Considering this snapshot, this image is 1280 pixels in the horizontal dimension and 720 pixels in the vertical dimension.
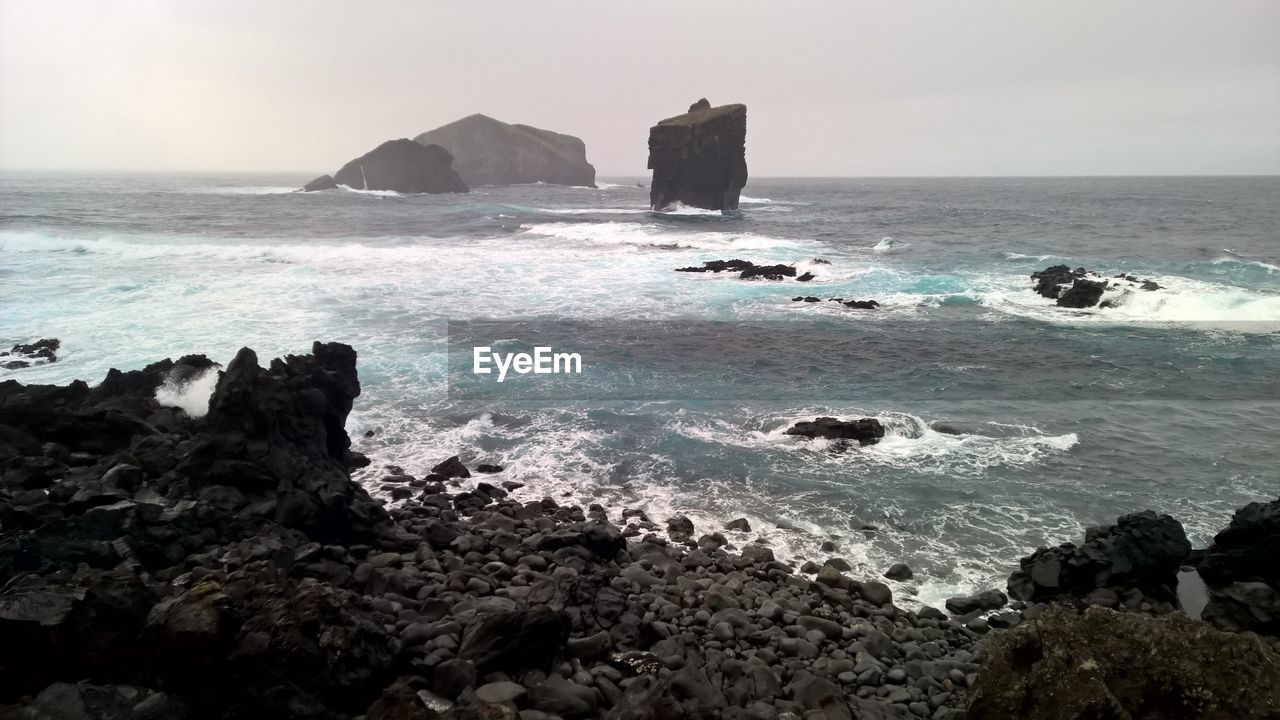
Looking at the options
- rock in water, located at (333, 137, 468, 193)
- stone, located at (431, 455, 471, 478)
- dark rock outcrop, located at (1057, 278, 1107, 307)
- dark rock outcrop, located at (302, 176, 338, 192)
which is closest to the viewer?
stone, located at (431, 455, 471, 478)

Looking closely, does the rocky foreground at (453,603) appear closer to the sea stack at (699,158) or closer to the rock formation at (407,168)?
the sea stack at (699,158)

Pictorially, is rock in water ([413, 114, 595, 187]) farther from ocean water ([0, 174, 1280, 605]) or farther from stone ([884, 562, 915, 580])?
stone ([884, 562, 915, 580])

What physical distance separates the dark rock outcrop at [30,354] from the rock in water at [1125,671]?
20.2 m

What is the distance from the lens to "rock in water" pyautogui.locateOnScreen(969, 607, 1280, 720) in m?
4.66

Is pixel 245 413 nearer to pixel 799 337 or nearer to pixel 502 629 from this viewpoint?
pixel 502 629

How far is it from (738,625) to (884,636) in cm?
149

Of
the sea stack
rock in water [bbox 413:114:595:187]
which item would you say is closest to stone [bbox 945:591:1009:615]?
the sea stack

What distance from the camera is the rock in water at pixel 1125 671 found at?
15.3 feet

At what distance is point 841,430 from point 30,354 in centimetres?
1906

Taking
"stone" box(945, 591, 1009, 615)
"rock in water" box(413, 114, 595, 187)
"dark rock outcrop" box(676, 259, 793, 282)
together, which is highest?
"rock in water" box(413, 114, 595, 187)

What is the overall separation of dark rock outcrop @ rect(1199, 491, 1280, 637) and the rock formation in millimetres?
99715

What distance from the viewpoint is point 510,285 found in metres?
27.5

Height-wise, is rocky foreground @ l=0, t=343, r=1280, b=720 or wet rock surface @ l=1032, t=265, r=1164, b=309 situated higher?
wet rock surface @ l=1032, t=265, r=1164, b=309

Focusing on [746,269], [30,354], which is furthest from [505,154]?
[30,354]
